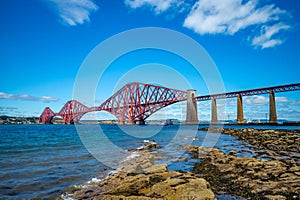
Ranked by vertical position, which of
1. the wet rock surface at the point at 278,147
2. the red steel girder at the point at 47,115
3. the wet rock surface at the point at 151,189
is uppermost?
the red steel girder at the point at 47,115

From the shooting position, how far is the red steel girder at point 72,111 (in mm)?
98706

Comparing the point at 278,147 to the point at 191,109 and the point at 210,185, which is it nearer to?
the point at 210,185

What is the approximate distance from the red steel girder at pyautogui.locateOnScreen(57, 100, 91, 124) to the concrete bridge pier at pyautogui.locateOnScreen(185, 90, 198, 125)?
151ft

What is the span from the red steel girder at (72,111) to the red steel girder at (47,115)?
320 inches

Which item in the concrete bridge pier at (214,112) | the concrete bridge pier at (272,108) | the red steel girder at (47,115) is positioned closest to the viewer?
the concrete bridge pier at (272,108)

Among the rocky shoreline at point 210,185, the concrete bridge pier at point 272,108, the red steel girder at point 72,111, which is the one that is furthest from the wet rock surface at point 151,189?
the red steel girder at point 72,111

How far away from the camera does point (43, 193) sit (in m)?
5.82

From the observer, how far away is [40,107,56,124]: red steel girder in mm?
119562

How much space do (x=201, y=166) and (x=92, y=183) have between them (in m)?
3.99

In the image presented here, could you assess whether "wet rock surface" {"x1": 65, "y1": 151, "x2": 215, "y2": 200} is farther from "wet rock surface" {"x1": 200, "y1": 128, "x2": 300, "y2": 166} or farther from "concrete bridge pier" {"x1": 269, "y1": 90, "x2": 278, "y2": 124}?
"concrete bridge pier" {"x1": 269, "y1": 90, "x2": 278, "y2": 124}

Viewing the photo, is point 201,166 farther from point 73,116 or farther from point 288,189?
point 73,116

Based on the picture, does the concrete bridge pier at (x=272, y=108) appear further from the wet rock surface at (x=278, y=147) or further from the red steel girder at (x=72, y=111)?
the red steel girder at (x=72, y=111)

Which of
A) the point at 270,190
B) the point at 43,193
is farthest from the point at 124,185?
the point at 270,190

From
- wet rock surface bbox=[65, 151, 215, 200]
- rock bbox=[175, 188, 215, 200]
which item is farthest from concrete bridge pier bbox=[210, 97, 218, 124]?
rock bbox=[175, 188, 215, 200]
